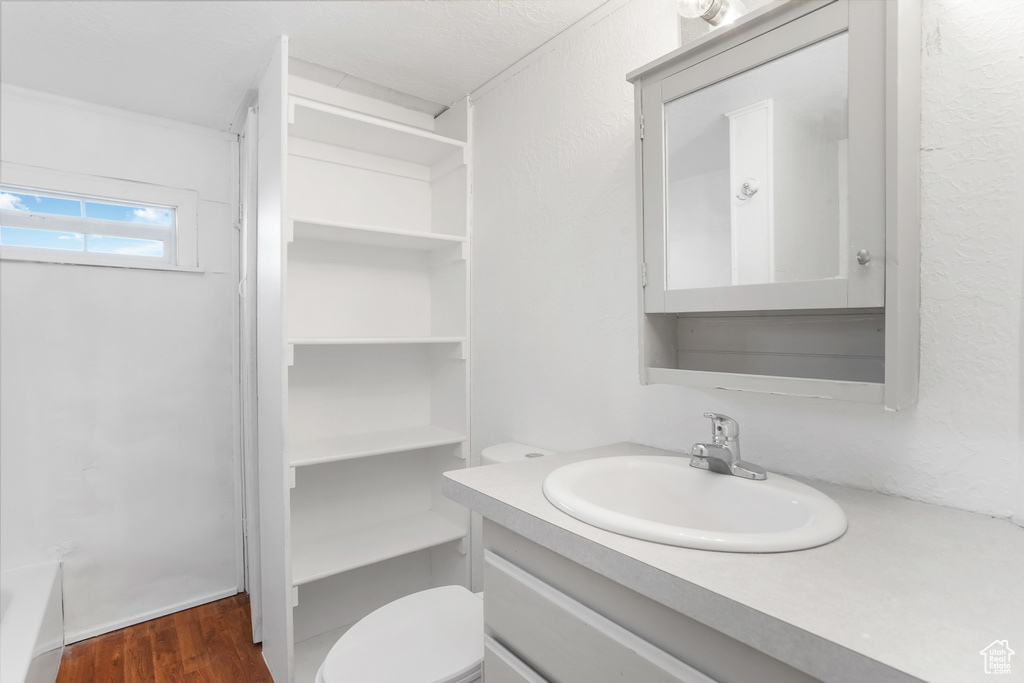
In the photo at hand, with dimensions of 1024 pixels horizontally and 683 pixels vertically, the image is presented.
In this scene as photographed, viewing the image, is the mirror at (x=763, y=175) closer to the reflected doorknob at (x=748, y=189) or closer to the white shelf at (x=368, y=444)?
the reflected doorknob at (x=748, y=189)

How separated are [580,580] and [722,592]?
0.28 metres

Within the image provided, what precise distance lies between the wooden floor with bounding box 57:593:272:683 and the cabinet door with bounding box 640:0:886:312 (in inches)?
77.8

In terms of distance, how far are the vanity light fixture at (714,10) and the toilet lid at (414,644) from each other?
5.02 feet

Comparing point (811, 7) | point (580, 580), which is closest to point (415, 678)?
point (580, 580)

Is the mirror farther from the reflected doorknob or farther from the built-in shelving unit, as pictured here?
the built-in shelving unit

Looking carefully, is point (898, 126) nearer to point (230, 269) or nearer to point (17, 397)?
point (230, 269)

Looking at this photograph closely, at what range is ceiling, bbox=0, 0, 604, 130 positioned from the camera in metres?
1.48

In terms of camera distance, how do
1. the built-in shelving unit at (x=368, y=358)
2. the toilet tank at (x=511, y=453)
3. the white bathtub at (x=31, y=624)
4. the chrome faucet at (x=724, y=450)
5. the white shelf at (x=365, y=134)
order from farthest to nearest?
the built-in shelving unit at (x=368, y=358) < the white shelf at (x=365, y=134) < the toilet tank at (x=511, y=453) < the white bathtub at (x=31, y=624) < the chrome faucet at (x=724, y=450)

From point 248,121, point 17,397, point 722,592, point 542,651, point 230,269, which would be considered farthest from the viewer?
point 230,269

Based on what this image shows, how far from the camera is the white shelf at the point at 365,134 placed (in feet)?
5.72

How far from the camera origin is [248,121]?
2.07 m

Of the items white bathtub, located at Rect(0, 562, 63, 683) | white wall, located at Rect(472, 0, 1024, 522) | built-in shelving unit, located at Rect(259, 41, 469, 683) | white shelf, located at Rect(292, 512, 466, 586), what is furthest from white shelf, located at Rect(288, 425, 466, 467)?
white bathtub, located at Rect(0, 562, 63, 683)
